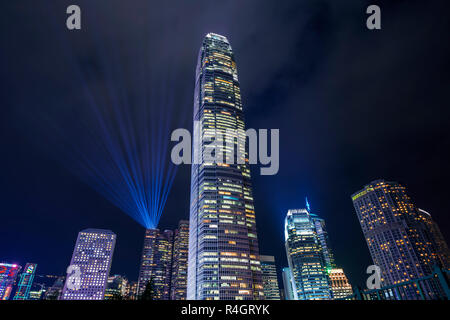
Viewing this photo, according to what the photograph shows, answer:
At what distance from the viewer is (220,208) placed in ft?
474

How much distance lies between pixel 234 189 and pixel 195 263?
4681 centimetres

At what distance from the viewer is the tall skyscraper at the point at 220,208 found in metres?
128

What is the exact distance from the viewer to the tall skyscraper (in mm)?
128125

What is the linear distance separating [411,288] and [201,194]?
13169 cm

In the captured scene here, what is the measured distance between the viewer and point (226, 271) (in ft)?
421
